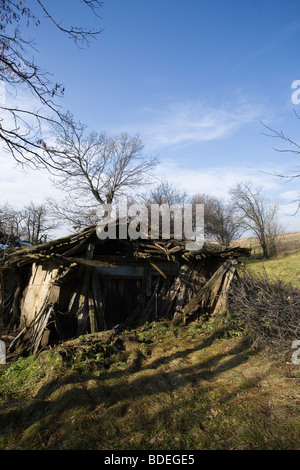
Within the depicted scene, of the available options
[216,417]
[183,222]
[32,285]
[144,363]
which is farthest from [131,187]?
[216,417]

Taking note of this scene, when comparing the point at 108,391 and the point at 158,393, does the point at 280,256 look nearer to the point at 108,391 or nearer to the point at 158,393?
the point at 158,393

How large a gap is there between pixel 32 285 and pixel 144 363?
445 cm

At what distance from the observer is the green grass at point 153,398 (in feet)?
12.0

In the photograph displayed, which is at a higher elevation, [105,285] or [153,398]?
[105,285]

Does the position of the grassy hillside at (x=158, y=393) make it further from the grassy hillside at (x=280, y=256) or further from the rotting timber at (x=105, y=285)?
the grassy hillside at (x=280, y=256)

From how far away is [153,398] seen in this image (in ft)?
15.2

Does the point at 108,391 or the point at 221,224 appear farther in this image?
the point at 221,224

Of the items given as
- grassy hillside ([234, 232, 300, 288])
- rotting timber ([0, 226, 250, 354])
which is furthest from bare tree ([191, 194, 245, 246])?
rotting timber ([0, 226, 250, 354])

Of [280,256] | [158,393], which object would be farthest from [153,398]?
[280,256]

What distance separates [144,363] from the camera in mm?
6047

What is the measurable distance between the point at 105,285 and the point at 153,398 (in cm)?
401

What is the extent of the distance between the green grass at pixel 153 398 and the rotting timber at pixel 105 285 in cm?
117

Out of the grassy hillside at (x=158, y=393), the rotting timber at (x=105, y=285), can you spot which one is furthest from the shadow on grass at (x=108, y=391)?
the rotting timber at (x=105, y=285)
